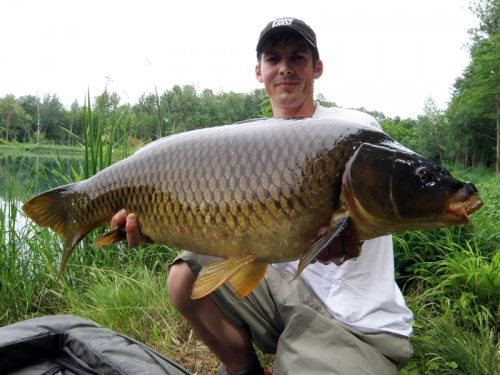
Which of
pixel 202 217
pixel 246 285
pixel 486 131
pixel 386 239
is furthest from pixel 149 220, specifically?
pixel 486 131

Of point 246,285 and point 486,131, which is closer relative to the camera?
point 246,285

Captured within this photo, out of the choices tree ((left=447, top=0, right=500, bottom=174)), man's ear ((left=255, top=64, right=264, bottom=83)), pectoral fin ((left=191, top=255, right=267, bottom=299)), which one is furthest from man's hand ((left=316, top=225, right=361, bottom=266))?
tree ((left=447, top=0, right=500, bottom=174))

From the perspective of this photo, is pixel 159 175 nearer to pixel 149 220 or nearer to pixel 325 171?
pixel 149 220

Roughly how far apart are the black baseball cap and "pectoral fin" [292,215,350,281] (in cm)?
115

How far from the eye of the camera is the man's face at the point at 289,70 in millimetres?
2121

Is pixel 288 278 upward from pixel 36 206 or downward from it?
downward

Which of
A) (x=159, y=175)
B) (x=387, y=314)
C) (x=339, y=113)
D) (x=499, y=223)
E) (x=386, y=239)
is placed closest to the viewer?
(x=159, y=175)

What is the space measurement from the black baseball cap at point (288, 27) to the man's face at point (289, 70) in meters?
0.03

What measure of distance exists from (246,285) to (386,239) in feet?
2.42

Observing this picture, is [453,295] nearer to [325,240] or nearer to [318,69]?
[318,69]

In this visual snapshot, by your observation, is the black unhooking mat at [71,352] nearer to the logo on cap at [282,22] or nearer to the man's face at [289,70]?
the man's face at [289,70]

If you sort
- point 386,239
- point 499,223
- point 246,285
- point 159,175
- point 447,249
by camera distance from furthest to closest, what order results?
point 499,223 < point 447,249 < point 386,239 < point 159,175 < point 246,285

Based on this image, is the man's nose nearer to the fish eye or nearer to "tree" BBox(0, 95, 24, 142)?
the fish eye

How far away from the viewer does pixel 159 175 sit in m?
1.55
